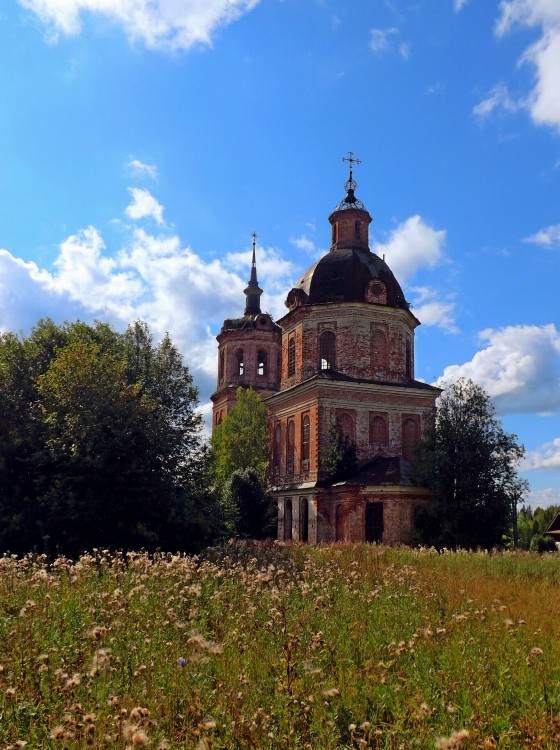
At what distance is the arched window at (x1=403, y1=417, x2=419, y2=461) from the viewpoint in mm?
34312

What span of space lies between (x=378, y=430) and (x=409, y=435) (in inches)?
76.3

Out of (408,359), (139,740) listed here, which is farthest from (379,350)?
(139,740)

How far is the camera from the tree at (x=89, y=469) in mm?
17828

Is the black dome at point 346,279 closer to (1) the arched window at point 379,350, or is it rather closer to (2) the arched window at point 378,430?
(1) the arched window at point 379,350

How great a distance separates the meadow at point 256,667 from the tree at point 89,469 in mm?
9005

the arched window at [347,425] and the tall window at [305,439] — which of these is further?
the tall window at [305,439]

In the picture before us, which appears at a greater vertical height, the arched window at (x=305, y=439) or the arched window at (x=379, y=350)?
the arched window at (x=379, y=350)

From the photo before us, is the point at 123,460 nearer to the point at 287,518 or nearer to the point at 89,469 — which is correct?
the point at 89,469

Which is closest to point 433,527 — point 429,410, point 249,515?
point 429,410

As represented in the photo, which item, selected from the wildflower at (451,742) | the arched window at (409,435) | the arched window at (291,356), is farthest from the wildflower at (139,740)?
the arched window at (291,356)

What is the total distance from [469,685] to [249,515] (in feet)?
99.6

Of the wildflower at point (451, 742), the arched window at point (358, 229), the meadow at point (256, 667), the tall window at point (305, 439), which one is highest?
the arched window at point (358, 229)

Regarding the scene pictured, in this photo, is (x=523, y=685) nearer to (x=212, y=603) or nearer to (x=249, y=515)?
(x=212, y=603)

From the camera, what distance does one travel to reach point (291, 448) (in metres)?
36.4
